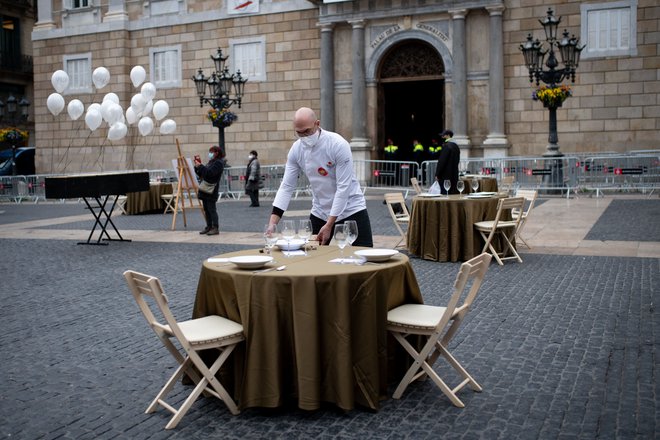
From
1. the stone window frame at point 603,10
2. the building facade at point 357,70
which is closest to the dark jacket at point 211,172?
the building facade at point 357,70

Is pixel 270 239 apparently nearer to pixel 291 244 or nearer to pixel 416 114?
pixel 291 244

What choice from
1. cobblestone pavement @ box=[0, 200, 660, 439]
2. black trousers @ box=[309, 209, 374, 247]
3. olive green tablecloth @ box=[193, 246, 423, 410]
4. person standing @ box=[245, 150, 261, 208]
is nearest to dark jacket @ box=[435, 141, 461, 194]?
cobblestone pavement @ box=[0, 200, 660, 439]

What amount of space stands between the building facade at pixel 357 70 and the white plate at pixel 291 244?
19.7 meters

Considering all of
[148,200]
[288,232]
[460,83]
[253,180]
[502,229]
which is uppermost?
[460,83]

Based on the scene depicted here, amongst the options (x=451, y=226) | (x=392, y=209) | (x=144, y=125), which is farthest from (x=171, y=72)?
(x=451, y=226)

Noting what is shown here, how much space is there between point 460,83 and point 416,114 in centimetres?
771

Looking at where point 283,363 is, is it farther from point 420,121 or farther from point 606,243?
point 420,121

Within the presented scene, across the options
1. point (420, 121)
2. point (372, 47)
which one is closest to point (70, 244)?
point (372, 47)

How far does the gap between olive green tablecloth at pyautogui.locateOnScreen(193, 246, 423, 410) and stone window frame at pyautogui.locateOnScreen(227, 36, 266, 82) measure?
24411mm

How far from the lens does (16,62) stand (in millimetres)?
43312

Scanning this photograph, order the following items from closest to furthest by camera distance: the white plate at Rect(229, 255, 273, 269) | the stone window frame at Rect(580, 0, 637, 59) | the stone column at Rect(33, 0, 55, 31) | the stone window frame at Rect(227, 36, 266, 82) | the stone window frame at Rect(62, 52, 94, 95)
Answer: the white plate at Rect(229, 255, 273, 269)
the stone window frame at Rect(580, 0, 637, 59)
the stone window frame at Rect(227, 36, 266, 82)
the stone window frame at Rect(62, 52, 94, 95)
the stone column at Rect(33, 0, 55, 31)

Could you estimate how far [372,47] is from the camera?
2597 cm

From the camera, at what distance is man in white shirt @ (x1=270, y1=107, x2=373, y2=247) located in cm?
604

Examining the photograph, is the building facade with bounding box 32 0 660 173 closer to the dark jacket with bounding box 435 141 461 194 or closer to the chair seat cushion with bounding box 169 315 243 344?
the dark jacket with bounding box 435 141 461 194
